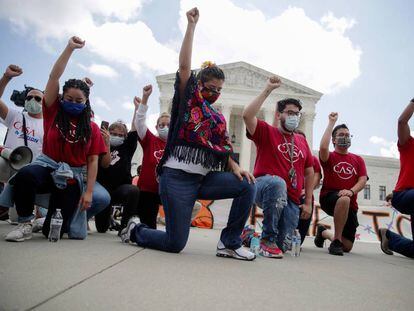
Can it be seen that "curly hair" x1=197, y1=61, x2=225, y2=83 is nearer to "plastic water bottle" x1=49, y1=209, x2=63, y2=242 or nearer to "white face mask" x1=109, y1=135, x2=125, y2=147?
"plastic water bottle" x1=49, y1=209, x2=63, y2=242

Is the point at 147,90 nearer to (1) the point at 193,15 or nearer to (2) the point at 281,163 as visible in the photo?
(1) the point at 193,15

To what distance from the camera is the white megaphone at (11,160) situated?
142 inches

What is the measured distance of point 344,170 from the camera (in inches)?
169

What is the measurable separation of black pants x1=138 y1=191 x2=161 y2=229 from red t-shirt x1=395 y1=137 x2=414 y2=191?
305 cm

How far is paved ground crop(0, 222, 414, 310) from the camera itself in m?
1.11

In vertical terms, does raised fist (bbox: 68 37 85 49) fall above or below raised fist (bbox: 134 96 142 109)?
above

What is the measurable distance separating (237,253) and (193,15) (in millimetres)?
1971

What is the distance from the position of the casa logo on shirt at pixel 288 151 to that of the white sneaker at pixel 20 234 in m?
2.54

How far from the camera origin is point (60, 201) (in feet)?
9.96

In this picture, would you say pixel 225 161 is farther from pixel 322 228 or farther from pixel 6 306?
pixel 322 228

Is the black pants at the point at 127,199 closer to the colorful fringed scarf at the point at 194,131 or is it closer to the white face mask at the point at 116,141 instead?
the white face mask at the point at 116,141

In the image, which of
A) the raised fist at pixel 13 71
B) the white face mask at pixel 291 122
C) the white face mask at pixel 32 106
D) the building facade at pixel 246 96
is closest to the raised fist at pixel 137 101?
the raised fist at pixel 13 71

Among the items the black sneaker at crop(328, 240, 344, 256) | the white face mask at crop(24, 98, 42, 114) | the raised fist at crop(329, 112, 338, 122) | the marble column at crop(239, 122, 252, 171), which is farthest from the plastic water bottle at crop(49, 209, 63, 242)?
the marble column at crop(239, 122, 252, 171)

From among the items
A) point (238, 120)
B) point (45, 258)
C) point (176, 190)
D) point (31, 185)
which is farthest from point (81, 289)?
point (238, 120)
